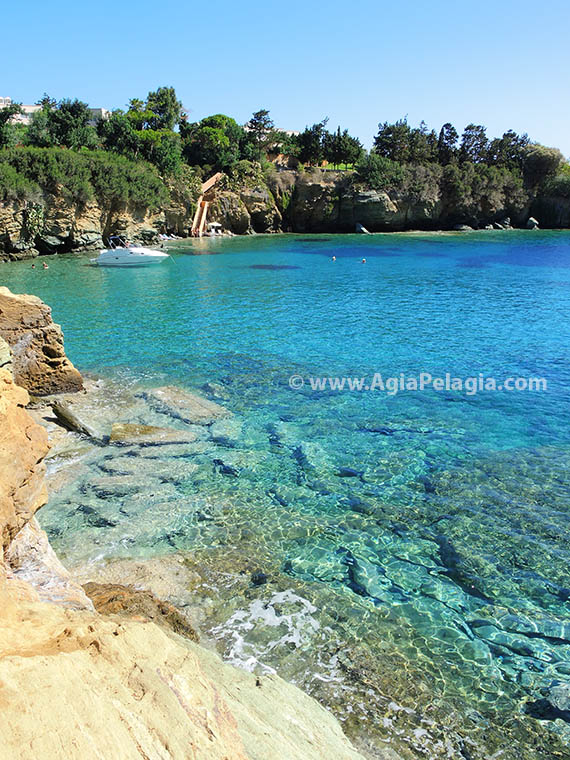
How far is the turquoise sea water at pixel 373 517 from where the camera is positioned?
231 inches

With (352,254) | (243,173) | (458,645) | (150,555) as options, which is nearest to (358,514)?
(458,645)

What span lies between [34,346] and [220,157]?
6101 centimetres

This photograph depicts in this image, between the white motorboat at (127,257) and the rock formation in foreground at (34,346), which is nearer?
the rock formation in foreground at (34,346)

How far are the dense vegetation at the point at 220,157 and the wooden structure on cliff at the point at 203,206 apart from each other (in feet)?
6.78

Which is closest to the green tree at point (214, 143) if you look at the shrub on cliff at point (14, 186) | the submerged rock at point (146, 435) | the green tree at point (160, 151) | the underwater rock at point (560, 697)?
the green tree at point (160, 151)

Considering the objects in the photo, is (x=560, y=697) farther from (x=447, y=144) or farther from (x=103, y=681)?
(x=447, y=144)

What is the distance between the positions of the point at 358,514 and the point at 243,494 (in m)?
2.13

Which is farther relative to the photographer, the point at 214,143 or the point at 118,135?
the point at 214,143

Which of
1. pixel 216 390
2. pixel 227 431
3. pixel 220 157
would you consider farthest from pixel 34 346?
pixel 220 157

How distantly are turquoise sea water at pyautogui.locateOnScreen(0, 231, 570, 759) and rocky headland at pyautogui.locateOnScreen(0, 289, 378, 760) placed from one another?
4.03 feet

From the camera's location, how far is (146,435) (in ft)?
38.8

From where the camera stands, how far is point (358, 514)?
29.9 feet

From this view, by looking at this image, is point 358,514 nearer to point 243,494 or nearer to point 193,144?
point 243,494

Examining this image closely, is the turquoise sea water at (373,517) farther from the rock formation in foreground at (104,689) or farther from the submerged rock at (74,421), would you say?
the rock formation in foreground at (104,689)
